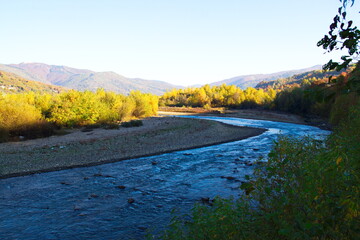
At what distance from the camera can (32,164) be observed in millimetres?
15656

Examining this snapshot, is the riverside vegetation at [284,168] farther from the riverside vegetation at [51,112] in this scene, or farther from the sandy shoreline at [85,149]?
the sandy shoreline at [85,149]

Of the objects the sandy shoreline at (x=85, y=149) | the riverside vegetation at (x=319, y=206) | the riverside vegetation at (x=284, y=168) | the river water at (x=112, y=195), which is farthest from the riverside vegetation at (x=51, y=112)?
the riverside vegetation at (x=319, y=206)

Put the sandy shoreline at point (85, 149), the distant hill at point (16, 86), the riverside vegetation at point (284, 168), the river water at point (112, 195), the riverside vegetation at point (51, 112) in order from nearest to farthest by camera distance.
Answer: the riverside vegetation at point (284, 168), the river water at point (112, 195), the sandy shoreline at point (85, 149), the riverside vegetation at point (51, 112), the distant hill at point (16, 86)

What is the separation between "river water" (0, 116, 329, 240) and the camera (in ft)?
26.4

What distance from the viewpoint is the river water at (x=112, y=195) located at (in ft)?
26.4

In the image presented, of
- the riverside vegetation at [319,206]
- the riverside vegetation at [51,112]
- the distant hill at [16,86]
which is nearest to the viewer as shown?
the riverside vegetation at [319,206]

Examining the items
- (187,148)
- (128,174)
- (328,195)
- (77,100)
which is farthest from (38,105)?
(328,195)

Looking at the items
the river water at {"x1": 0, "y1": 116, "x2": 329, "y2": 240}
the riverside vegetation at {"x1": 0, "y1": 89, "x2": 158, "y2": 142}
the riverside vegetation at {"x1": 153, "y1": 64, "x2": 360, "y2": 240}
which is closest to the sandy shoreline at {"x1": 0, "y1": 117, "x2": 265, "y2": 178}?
the river water at {"x1": 0, "y1": 116, "x2": 329, "y2": 240}

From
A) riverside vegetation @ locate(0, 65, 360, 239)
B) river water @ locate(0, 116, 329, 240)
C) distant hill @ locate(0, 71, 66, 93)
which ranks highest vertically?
distant hill @ locate(0, 71, 66, 93)

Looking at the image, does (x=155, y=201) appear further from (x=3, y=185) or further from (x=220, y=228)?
(x=3, y=185)

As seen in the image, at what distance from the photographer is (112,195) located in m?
10.8

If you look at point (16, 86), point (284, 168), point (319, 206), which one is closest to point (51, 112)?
point (284, 168)

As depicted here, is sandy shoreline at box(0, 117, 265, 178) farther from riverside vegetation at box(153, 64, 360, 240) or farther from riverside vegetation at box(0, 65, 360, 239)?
riverside vegetation at box(153, 64, 360, 240)

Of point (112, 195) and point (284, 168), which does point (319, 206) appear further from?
point (112, 195)
